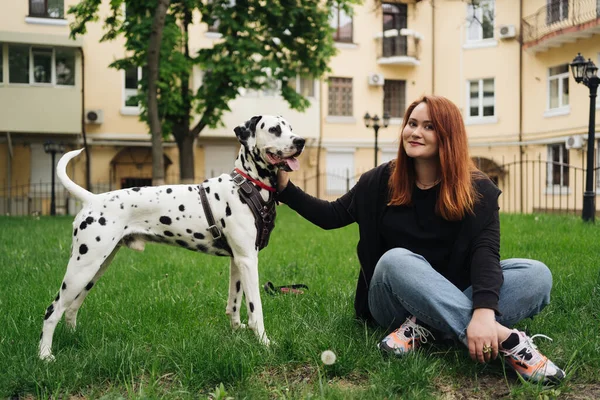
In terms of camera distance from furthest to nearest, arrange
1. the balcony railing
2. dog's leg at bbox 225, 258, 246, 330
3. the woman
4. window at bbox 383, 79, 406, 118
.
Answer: window at bbox 383, 79, 406, 118
the balcony railing
dog's leg at bbox 225, 258, 246, 330
the woman

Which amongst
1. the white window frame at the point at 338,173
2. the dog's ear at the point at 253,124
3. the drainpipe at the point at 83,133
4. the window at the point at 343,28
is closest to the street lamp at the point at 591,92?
the dog's ear at the point at 253,124

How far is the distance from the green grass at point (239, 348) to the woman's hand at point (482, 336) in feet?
0.62

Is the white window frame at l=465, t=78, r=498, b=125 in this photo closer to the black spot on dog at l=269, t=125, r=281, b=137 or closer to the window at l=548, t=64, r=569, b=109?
the window at l=548, t=64, r=569, b=109

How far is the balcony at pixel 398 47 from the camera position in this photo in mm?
27283

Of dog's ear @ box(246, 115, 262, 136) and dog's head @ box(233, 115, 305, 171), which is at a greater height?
dog's ear @ box(246, 115, 262, 136)

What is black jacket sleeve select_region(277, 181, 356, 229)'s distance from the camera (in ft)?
13.4

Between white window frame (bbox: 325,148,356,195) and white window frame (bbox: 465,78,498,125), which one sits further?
white window frame (bbox: 325,148,356,195)

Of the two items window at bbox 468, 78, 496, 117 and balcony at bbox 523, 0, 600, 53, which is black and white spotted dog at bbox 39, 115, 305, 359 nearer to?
balcony at bbox 523, 0, 600, 53

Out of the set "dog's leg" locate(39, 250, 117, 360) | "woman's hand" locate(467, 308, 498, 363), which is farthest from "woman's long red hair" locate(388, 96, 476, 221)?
"dog's leg" locate(39, 250, 117, 360)

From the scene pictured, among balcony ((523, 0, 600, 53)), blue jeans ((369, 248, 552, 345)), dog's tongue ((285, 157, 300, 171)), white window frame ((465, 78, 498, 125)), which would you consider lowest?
blue jeans ((369, 248, 552, 345))

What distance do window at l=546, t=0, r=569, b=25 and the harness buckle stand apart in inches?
910

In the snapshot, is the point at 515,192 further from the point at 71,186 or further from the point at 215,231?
the point at 71,186

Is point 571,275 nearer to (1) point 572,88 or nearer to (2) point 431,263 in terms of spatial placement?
(2) point 431,263

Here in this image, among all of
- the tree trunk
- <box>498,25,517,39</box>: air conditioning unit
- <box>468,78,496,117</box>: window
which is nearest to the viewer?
the tree trunk
